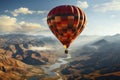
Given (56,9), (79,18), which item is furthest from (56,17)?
(79,18)

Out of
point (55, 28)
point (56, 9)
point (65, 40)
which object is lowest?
point (65, 40)

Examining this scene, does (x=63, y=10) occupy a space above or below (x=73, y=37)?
above

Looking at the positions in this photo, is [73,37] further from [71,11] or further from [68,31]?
[71,11]

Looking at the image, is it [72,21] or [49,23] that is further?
[49,23]
